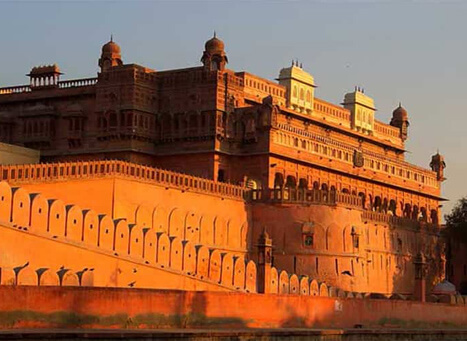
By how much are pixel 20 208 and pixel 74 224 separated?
2.29 metres

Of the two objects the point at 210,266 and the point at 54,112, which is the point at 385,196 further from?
the point at 210,266

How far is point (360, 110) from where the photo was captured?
72.9 meters

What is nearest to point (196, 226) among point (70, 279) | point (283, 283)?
point (283, 283)

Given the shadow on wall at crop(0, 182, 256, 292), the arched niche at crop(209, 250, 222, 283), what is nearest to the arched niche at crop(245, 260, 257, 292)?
the shadow on wall at crop(0, 182, 256, 292)

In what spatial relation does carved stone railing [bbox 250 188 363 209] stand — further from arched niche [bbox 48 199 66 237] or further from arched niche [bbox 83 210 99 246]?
arched niche [bbox 48 199 66 237]

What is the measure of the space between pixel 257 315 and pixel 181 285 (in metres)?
5.16

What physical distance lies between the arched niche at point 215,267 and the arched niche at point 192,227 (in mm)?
5309

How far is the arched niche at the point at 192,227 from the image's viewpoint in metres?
46.8

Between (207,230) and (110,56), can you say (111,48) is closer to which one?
(110,56)

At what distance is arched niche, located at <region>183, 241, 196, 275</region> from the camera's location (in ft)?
132

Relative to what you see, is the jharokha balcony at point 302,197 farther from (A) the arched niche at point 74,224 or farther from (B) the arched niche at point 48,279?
(B) the arched niche at point 48,279

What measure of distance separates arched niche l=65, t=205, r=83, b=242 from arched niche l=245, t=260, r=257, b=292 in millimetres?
8807

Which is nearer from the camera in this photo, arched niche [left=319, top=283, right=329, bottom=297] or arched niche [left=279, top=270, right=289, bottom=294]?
arched niche [left=279, top=270, right=289, bottom=294]

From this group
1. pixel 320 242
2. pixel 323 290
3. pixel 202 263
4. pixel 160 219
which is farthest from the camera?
pixel 320 242
